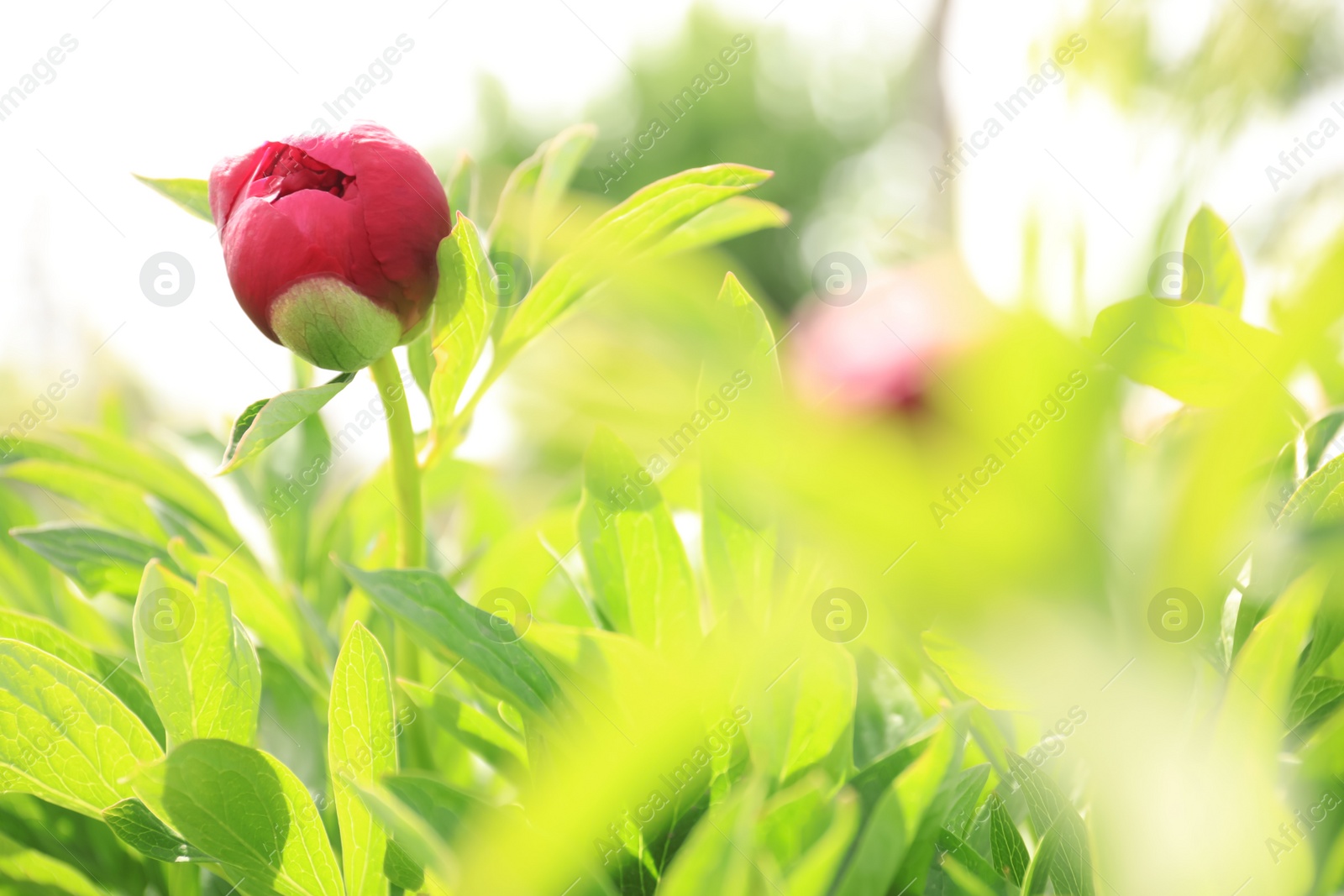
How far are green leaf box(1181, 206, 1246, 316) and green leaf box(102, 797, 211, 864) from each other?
0.38 metres

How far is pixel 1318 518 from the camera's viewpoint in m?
0.24

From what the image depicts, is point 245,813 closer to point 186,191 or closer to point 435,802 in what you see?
point 435,802

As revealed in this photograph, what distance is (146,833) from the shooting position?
0.27m

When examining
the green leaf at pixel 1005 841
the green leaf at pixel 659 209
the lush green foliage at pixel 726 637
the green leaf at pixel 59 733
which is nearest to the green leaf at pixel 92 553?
the lush green foliage at pixel 726 637

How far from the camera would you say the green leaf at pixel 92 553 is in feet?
1.18

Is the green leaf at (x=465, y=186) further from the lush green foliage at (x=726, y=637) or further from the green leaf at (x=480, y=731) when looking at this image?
the green leaf at (x=480, y=731)

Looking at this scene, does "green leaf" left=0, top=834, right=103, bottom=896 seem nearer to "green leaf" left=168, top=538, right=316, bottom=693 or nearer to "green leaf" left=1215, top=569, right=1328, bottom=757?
"green leaf" left=168, top=538, right=316, bottom=693

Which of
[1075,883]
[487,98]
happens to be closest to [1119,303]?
[1075,883]

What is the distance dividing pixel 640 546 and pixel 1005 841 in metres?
0.13

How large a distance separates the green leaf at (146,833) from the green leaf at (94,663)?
51 millimetres

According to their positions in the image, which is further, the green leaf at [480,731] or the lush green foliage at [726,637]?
the green leaf at [480,731]

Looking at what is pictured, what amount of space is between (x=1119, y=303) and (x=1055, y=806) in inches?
5.4

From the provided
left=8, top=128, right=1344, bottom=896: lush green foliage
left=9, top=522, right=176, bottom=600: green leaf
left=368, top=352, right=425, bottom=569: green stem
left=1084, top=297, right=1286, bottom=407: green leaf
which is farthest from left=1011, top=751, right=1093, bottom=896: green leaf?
left=9, top=522, right=176, bottom=600: green leaf

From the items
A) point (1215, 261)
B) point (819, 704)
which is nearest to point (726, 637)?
point (819, 704)
